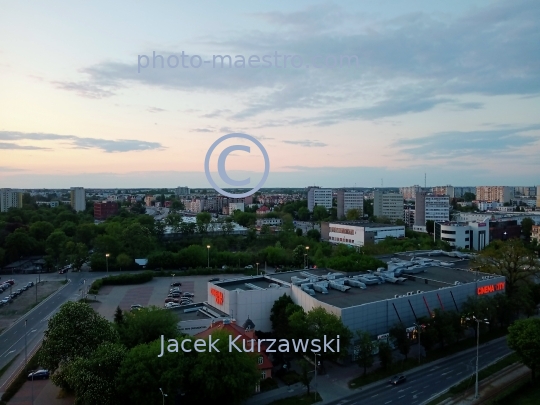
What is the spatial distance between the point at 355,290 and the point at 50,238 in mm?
10366

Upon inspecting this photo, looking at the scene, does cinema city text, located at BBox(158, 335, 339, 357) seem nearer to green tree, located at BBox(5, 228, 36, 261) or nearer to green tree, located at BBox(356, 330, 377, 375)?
green tree, located at BBox(356, 330, 377, 375)

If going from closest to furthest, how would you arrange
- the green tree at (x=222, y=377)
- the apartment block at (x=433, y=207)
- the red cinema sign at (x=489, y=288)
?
the green tree at (x=222, y=377) → the red cinema sign at (x=489, y=288) → the apartment block at (x=433, y=207)

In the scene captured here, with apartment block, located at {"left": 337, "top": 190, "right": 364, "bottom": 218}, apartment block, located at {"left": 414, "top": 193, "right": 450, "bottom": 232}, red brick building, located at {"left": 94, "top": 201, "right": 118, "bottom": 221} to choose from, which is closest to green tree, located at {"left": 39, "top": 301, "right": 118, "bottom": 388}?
apartment block, located at {"left": 414, "top": 193, "right": 450, "bottom": 232}

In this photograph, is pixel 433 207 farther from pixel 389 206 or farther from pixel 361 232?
pixel 361 232

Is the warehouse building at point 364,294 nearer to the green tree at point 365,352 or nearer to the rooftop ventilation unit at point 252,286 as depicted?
the rooftop ventilation unit at point 252,286

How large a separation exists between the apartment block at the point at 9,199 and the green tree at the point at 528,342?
2602 centimetres

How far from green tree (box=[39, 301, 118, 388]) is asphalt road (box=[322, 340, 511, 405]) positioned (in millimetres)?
2722

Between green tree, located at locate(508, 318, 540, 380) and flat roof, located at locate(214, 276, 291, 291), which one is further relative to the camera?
flat roof, located at locate(214, 276, 291, 291)

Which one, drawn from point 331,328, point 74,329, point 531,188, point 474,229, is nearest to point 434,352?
point 331,328

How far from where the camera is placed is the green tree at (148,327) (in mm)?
5031

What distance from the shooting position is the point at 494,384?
5.10m

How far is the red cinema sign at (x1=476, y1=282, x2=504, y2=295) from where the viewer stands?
24.1 ft

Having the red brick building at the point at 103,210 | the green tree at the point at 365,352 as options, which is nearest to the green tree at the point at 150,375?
the green tree at the point at 365,352

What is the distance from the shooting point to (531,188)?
61.3m
